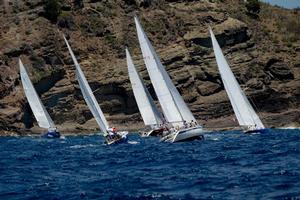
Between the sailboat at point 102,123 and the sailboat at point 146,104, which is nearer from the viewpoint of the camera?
the sailboat at point 102,123

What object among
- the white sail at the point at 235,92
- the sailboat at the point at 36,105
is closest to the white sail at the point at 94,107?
the white sail at the point at 235,92

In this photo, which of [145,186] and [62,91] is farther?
[62,91]

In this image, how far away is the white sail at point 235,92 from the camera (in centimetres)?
6738

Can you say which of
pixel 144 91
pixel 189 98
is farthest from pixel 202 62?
pixel 144 91

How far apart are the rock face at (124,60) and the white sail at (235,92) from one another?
26.0 m

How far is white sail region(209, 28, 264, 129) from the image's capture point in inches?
2653

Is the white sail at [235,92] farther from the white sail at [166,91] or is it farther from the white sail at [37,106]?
the white sail at [37,106]

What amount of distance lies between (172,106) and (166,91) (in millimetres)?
1459

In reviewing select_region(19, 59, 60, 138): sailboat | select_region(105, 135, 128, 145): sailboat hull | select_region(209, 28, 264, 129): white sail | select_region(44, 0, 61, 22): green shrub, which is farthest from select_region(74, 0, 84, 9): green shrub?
select_region(105, 135, 128, 145): sailboat hull

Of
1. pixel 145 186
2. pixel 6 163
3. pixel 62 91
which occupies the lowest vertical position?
pixel 62 91

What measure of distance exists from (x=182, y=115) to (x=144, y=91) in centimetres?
1972

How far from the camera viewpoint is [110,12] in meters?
117

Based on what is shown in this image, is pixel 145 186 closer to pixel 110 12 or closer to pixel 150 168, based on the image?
pixel 150 168

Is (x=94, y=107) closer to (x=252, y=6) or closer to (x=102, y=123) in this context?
(x=102, y=123)
